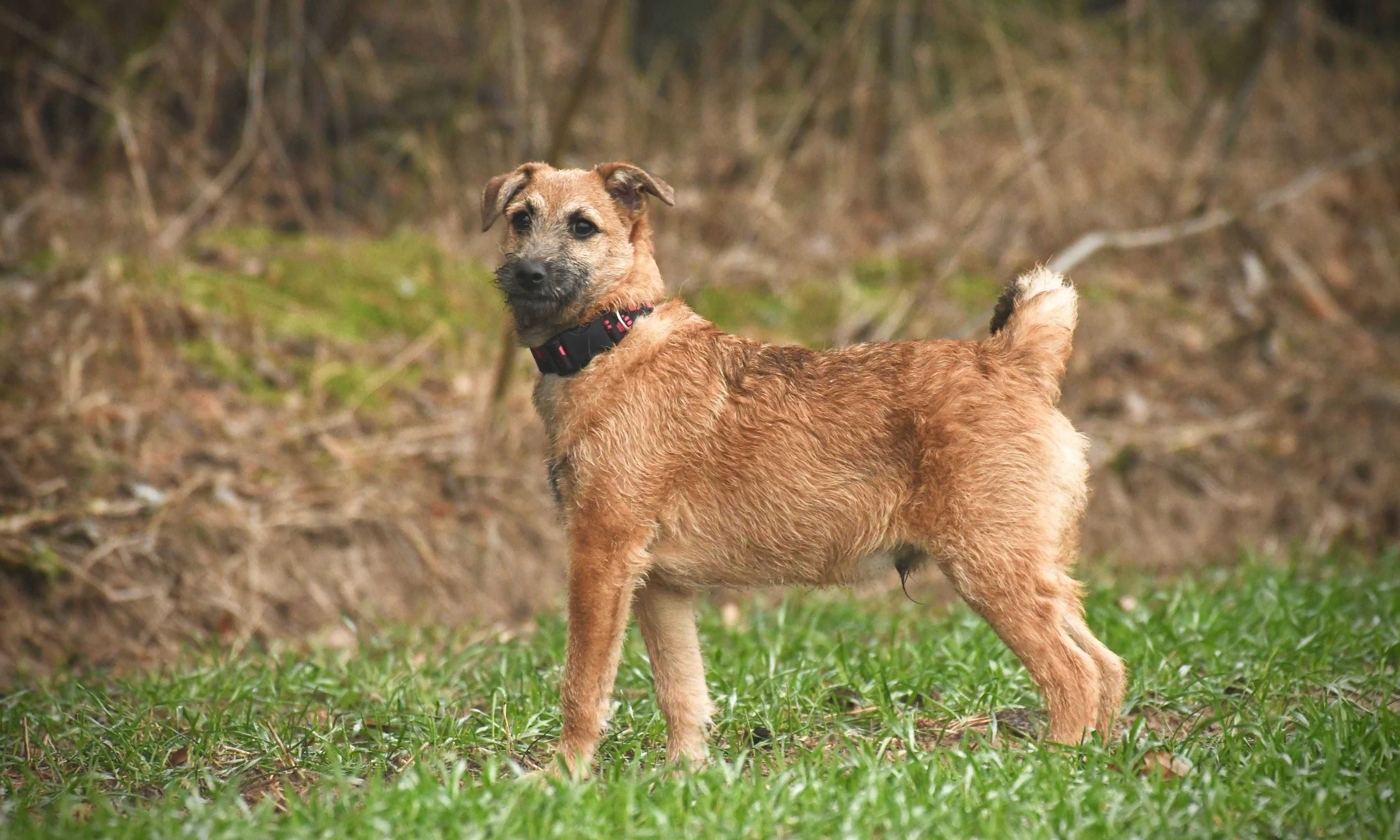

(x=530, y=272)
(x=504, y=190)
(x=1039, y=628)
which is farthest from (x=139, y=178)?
(x=1039, y=628)

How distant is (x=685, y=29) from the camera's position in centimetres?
1353

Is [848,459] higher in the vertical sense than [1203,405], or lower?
higher

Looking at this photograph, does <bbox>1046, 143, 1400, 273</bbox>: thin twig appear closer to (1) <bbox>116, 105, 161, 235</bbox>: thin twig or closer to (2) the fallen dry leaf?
(2) the fallen dry leaf

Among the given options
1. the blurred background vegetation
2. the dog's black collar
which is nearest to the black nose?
the dog's black collar

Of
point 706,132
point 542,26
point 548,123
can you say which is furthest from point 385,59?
point 706,132

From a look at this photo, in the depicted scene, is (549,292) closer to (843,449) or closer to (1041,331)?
(843,449)

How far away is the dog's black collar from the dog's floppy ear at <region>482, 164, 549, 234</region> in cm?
70

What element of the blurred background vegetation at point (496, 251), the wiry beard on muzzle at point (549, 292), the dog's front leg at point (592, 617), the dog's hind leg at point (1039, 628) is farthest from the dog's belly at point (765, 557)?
the blurred background vegetation at point (496, 251)

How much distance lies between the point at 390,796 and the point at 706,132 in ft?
29.4

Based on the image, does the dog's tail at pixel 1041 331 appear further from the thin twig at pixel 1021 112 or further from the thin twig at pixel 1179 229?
the thin twig at pixel 1021 112

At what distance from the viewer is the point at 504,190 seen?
206 inches

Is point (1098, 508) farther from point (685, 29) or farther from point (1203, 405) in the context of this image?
point (685, 29)

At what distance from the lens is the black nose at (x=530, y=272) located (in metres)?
4.70

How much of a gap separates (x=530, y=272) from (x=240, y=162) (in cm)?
629
